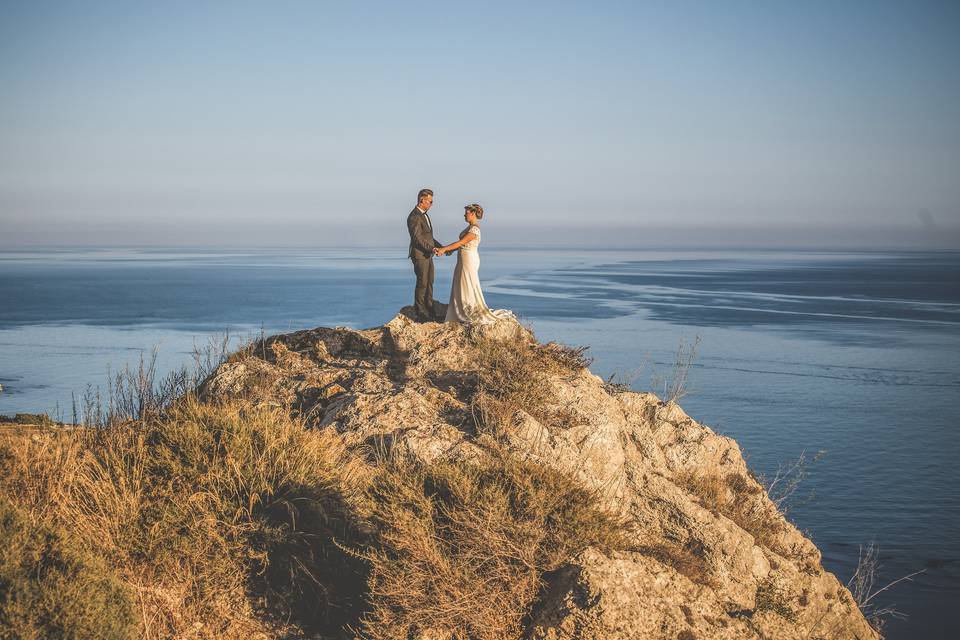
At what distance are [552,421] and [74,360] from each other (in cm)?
3578

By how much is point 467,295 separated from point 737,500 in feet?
17.1

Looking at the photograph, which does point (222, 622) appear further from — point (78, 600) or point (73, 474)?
point (73, 474)

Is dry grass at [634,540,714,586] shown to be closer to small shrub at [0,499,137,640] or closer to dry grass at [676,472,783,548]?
dry grass at [676,472,783,548]

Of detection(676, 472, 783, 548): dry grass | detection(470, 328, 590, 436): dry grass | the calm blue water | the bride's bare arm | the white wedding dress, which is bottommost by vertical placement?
the calm blue water

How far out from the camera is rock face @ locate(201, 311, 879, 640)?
21.7 ft

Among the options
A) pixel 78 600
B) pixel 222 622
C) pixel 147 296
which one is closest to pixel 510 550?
pixel 222 622

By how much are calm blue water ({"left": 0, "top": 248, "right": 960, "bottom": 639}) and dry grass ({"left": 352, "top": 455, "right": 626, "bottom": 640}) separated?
20.3ft

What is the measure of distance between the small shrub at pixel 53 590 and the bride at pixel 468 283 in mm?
6842

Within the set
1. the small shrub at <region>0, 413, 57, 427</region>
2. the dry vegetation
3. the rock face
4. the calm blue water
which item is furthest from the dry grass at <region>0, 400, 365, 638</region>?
the calm blue water

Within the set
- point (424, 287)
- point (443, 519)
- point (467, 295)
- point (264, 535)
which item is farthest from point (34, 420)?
point (443, 519)

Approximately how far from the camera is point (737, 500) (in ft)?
35.3

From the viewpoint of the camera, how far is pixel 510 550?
6.57 meters

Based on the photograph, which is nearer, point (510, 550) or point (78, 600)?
point (78, 600)

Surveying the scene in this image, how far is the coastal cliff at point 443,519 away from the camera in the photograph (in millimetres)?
6457
